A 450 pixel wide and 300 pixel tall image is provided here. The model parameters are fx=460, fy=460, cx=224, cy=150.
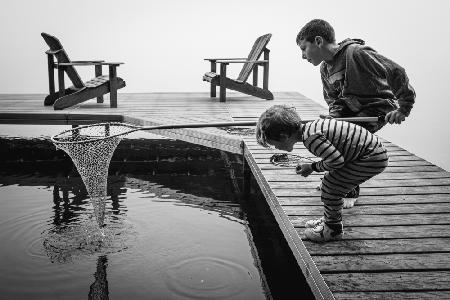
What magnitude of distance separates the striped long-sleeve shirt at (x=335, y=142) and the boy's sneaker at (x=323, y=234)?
16.9 inches

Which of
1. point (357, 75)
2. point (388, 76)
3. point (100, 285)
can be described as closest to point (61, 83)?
point (100, 285)

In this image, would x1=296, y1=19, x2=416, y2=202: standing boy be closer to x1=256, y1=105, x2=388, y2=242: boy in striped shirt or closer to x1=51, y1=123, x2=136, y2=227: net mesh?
x1=256, y1=105, x2=388, y2=242: boy in striped shirt

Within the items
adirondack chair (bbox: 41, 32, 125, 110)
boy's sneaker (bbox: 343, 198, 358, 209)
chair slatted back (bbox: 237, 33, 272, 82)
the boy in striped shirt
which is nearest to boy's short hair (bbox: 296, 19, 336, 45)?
the boy in striped shirt

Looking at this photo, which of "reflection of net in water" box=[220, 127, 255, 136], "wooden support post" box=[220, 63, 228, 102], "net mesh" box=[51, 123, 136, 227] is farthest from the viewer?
"wooden support post" box=[220, 63, 228, 102]

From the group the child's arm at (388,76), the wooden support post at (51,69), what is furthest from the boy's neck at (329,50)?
the wooden support post at (51,69)

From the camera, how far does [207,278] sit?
3.49 metres

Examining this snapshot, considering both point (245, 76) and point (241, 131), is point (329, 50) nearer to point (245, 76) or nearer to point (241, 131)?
point (241, 131)

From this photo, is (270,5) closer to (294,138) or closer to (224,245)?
(224,245)

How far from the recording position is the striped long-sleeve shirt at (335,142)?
2.29m

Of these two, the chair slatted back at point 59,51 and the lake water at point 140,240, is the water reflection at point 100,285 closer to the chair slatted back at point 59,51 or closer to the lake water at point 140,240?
the lake water at point 140,240

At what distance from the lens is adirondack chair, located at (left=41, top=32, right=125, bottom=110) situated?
22.4 feet

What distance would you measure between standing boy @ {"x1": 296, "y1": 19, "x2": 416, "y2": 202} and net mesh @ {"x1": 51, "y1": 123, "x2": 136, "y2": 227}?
4.61ft

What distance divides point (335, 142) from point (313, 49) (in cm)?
85

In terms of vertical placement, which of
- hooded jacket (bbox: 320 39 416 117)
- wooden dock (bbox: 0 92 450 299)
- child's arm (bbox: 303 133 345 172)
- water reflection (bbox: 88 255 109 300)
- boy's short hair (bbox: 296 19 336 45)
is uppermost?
boy's short hair (bbox: 296 19 336 45)
